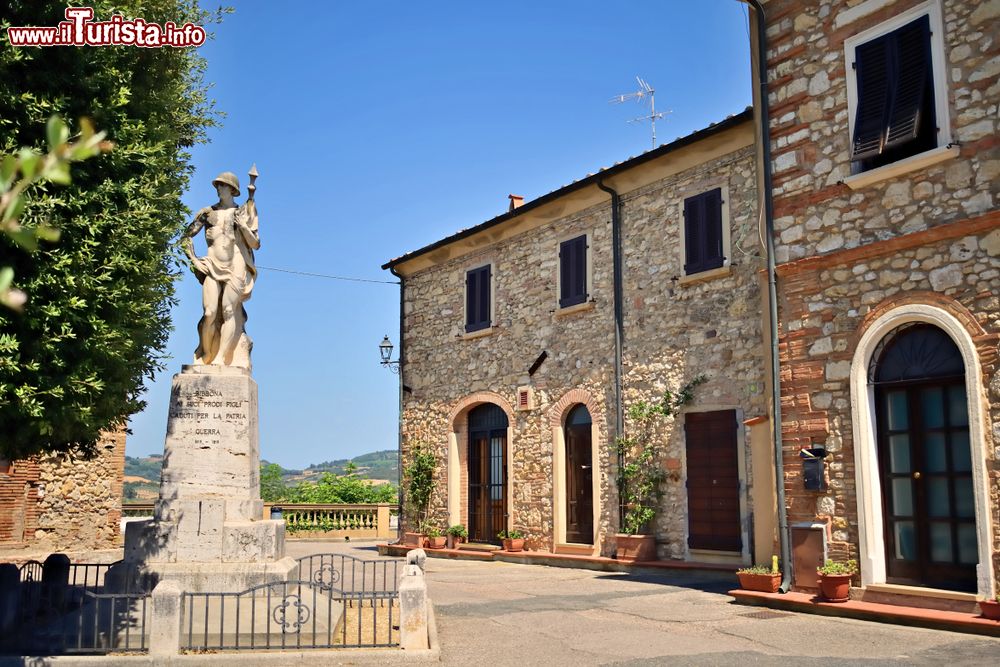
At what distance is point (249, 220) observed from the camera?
32.0 ft

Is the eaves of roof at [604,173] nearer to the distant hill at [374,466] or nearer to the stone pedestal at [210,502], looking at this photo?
the stone pedestal at [210,502]

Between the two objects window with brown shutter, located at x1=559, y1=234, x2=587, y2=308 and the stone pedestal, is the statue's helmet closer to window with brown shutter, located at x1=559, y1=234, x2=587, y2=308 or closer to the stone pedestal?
the stone pedestal

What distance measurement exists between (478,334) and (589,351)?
3.35m

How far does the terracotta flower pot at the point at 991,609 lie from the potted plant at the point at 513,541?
31.5ft

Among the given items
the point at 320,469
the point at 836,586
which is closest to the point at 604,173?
the point at 836,586

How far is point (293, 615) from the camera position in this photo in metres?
8.12

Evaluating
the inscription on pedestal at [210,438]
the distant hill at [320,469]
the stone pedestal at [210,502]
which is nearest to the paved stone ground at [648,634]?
the stone pedestal at [210,502]

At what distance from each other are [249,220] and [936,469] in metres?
7.75

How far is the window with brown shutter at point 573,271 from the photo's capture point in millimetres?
16391

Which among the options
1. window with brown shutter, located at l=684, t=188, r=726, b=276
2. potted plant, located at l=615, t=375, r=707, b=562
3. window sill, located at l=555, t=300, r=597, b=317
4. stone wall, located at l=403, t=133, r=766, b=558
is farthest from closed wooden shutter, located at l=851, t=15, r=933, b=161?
window sill, located at l=555, t=300, r=597, b=317

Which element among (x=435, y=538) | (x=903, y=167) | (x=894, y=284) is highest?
(x=903, y=167)

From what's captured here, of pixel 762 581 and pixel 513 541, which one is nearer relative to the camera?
pixel 762 581

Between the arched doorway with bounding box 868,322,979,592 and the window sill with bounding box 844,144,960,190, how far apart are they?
5.33 ft

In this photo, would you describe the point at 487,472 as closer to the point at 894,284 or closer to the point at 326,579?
the point at 326,579
